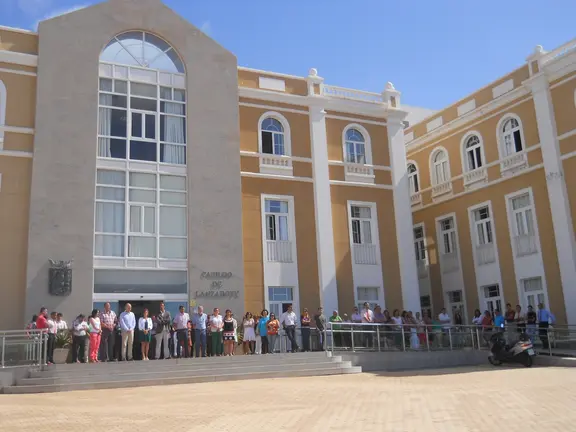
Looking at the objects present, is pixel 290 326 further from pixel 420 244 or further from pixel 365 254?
pixel 420 244

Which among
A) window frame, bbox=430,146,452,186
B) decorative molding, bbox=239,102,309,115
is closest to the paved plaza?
decorative molding, bbox=239,102,309,115

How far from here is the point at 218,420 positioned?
9.30 meters

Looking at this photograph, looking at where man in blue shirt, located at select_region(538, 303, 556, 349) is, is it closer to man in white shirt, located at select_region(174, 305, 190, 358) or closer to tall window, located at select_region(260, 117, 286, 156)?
tall window, located at select_region(260, 117, 286, 156)

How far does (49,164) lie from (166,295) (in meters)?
5.50

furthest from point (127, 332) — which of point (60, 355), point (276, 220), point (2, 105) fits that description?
Answer: point (2, 105)

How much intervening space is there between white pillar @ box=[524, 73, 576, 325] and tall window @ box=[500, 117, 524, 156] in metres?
1.23

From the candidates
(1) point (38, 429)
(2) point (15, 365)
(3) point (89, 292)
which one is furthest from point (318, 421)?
(3) point (89, 292)

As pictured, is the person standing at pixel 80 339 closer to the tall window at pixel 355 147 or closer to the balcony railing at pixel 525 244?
the tall window at pixel 355 147

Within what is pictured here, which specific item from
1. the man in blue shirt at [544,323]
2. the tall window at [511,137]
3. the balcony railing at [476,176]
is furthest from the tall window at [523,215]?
the man in blue shirt at [544,323]

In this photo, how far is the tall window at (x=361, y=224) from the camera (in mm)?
24453

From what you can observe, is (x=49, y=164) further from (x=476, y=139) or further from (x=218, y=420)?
(x=476, y=139)

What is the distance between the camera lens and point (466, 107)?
2772cm

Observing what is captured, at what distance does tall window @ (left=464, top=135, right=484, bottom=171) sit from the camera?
26906 millimetres

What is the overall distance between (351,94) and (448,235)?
25.3 feet
